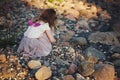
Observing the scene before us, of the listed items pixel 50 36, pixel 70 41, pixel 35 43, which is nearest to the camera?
pixel 35 43

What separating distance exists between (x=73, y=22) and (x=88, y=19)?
45 cm

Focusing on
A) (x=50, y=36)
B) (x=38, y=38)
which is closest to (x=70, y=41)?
(x=50, y=36)

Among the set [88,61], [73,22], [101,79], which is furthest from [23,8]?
[101,79]

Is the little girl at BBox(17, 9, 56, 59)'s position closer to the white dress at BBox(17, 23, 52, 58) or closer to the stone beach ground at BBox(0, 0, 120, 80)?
the white dress at BBox(17, 23, 52, 58)

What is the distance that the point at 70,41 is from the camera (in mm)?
7383

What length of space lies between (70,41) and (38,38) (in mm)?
847

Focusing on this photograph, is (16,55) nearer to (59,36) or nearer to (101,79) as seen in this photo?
(59,36)

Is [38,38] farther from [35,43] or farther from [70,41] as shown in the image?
[70,41]

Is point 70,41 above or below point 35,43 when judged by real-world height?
below

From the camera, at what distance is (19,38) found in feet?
24.4

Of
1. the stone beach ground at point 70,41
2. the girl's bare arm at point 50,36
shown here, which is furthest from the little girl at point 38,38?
the stone beach ground at point 70,41

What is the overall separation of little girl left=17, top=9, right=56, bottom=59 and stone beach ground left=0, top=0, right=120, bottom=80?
6.0 inches

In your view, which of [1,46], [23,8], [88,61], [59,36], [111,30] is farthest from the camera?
[23,8]

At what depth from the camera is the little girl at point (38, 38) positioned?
6.76 m
